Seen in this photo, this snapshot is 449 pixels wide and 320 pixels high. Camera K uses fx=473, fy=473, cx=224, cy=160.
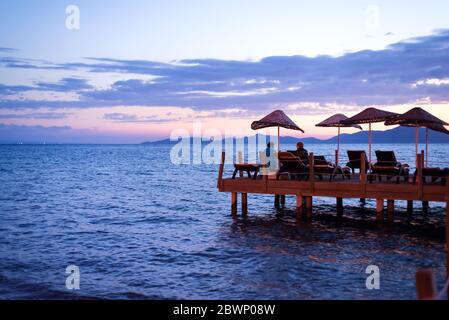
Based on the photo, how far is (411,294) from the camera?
9.88 meters

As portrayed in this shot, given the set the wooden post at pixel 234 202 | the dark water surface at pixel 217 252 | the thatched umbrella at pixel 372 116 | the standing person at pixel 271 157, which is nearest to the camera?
the dark water surface at pixel 217 252

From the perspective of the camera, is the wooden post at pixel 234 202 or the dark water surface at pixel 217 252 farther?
the wooden post at pixel 234 202

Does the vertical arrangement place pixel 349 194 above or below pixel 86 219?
above

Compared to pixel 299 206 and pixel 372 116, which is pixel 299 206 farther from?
pixel 372 116

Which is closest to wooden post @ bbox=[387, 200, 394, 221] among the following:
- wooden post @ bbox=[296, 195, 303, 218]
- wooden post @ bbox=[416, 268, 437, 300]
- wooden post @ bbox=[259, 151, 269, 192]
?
wooden post @ bbox=[296, 195, 303, 218]

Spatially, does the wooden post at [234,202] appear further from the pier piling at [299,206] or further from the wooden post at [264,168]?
the pier piling at [299,206]

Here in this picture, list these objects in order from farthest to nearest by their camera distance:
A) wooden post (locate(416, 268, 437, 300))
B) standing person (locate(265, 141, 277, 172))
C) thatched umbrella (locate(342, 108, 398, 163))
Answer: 1. standing person (locate(265, 141, 277, 172))
2. thatched umbrella (locate(342, 108, 398, 163))
3. wooden post (locate(416, 268, 437, 300))

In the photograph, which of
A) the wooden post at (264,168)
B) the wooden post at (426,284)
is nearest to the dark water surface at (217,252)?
the wooden post at (264,168)

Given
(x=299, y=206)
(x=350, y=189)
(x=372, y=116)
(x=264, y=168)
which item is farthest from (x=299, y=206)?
(x=372, y=116)

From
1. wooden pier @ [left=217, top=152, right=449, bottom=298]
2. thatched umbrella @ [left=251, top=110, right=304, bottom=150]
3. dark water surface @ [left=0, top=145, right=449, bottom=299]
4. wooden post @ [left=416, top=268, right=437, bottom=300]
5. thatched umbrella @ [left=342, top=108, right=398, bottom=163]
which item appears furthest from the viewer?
thatched umbrella @ [left=251, top=110, right=304, bottom=150]

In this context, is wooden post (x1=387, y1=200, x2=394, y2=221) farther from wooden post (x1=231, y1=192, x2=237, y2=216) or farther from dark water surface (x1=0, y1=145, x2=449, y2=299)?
wooden post (x1=231, y1=192, x2=237, y2=216)
